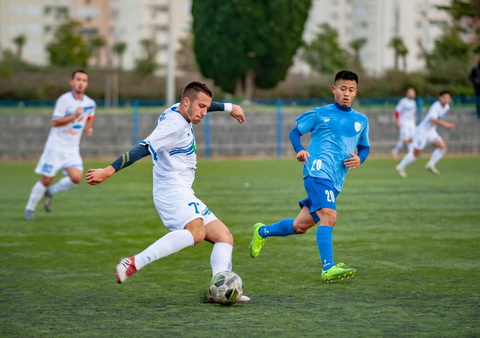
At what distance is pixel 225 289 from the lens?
7289mm

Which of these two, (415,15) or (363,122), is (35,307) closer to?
(363,122)

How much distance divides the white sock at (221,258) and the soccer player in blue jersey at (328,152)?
1.09 m

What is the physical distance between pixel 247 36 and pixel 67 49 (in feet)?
114

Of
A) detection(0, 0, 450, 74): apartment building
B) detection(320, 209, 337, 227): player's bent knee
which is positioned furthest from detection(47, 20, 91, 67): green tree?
detection(320, 209, 337, 227): player's bent knee

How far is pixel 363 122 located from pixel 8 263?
399cm

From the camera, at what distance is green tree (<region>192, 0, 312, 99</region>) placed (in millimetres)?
44562

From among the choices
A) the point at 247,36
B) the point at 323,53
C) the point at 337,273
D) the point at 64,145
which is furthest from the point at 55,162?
the point at 323,53

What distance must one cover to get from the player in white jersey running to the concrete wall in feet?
74.8

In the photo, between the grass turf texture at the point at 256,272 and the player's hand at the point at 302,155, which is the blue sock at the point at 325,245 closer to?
the grass turf texture at the point at 256,272

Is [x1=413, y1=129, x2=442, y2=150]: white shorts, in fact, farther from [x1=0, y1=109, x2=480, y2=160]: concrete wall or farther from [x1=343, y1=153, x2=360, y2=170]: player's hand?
[x1=343, y1=153, x2=360, y2=170]: player's hand

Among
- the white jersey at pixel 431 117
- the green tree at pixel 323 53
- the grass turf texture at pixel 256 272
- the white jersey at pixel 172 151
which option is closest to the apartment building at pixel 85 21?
the green tree at pixel 323 53

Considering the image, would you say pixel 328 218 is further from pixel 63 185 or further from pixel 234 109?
pixel 63 185

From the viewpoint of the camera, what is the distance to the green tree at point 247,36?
146 ft

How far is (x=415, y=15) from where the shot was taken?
112 meters
